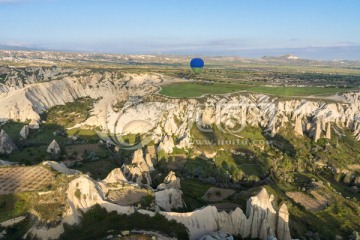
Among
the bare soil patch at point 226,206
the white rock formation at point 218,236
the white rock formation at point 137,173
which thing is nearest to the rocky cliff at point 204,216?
the white rock formation at point 218,236

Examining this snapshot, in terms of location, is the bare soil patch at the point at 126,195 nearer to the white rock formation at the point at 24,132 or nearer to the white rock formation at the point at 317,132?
the white rock formation at the point at 24,132

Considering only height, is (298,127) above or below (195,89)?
below

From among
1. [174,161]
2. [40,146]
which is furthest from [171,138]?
[40,146]

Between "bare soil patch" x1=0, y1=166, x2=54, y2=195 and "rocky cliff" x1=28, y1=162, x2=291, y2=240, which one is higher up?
"bare soil patch" x1=0, y1=166, x2=54, y2=195

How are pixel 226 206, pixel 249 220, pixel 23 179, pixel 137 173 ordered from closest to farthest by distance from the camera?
pixel 249 220, pixel 23 179, pixel 226 206, pixel 137 173

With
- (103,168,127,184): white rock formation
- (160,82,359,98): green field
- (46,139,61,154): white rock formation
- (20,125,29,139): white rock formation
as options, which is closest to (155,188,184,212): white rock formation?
(103,168,127,184): white rock formation

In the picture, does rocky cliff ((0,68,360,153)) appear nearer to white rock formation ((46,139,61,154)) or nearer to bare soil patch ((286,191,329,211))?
white rock formation ((46,139,61,154))

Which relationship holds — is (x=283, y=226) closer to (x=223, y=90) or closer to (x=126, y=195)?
(x=126, y=195)

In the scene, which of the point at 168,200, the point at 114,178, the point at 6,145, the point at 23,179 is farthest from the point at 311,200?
the point at 6,145
